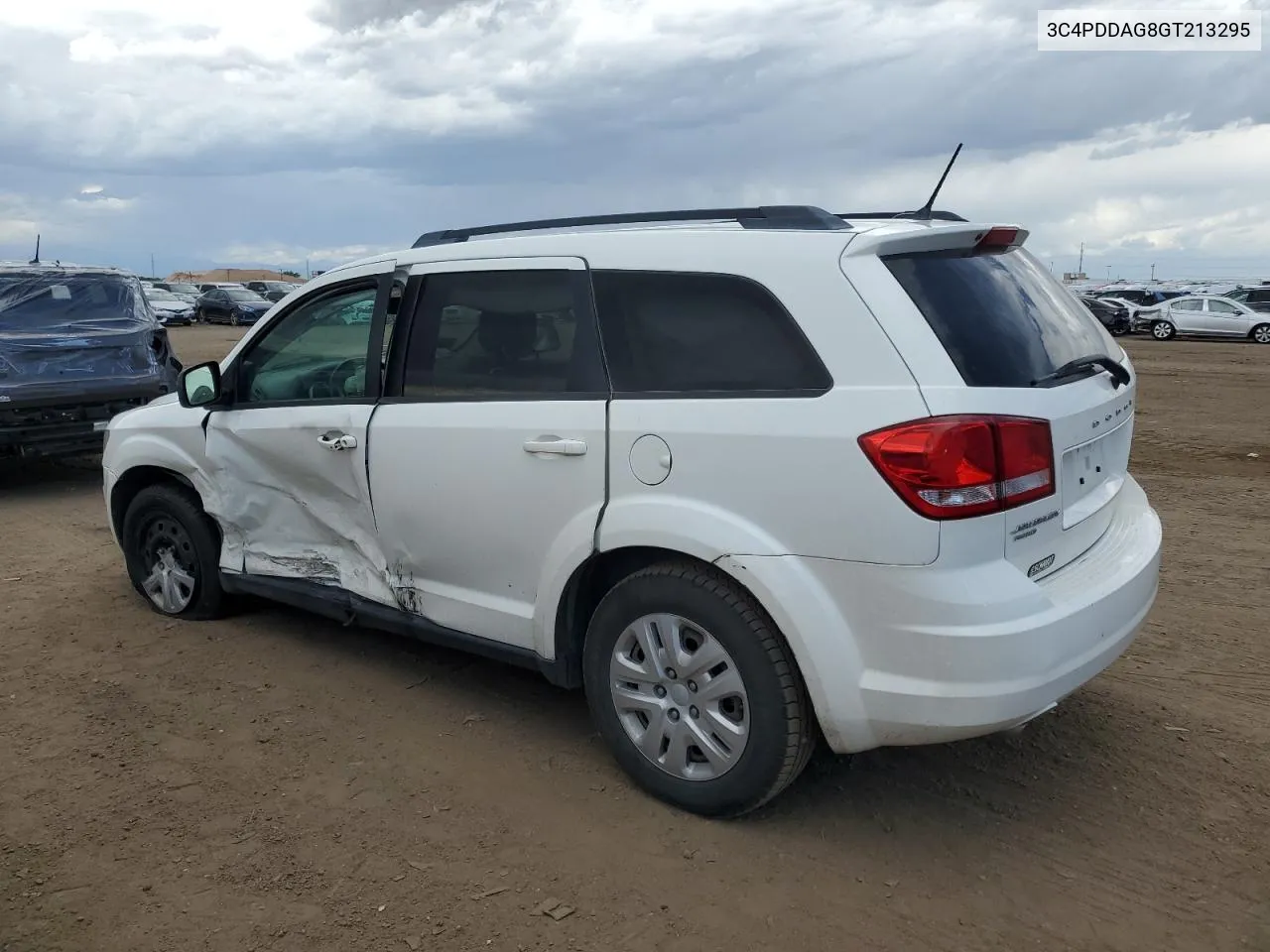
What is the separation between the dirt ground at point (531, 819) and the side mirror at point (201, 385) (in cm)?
119

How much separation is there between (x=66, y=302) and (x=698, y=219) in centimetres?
810

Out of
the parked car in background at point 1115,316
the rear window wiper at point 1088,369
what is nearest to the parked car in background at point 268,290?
the parked car in background at point 1115,316

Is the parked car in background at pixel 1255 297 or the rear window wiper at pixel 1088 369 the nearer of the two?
the rear window wiper at pixel 1088 369

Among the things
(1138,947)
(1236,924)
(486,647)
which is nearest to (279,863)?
(486,647)

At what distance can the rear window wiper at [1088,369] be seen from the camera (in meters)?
3.19

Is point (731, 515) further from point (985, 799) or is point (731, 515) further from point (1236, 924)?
point (1236, 924)

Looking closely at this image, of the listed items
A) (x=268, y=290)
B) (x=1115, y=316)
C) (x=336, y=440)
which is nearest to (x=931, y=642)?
(x=336, y=440)

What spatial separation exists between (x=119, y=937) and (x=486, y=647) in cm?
152

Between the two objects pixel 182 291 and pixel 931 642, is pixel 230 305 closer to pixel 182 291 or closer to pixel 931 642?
pixel 182 291

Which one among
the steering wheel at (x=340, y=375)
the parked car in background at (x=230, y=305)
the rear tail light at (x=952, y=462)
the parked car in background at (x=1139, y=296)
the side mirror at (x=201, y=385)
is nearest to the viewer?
the rear tail light at (x=952, y=462)

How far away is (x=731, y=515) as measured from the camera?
3.16m

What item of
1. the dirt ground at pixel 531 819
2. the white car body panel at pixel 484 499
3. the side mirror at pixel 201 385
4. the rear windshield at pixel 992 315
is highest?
the rear windshield at pixel 992 315

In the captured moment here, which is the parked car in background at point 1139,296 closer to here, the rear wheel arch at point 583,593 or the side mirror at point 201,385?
the side mirror at point 201,385

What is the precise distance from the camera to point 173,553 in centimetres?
540
